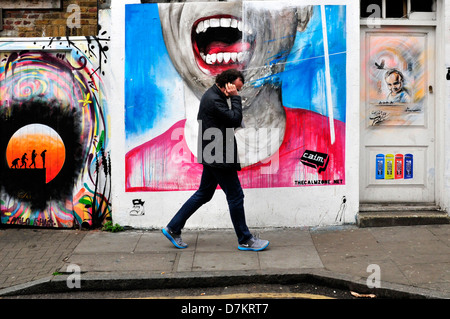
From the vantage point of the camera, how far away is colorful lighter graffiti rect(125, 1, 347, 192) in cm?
700

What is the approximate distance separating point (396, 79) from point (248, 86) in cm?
200

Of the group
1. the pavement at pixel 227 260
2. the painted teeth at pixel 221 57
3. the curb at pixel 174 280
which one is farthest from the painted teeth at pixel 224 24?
the curb at pixel 174 280

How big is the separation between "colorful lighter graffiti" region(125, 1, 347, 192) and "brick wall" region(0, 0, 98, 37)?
57 cm

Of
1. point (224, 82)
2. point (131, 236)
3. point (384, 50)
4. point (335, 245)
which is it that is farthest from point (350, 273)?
point (384, 50)

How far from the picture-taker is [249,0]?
7.00 metres

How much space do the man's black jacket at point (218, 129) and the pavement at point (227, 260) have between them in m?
1.07

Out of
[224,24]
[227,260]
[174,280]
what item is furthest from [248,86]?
[174,280]

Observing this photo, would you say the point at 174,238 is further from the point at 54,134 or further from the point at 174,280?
the point at 54,134

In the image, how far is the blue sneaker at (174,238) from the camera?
20.3ft

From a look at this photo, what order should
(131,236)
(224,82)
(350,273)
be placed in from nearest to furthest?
1. (350,273)
2. (224,82)
3. (131,236)

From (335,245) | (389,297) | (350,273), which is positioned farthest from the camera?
(335,245)

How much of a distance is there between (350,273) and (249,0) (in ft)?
12.1

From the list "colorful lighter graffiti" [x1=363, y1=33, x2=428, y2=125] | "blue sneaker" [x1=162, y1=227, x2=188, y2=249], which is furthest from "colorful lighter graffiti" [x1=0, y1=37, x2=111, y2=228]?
"colorful lighter graffiti" [x1=363, y1=33, x2=428, y2=125]

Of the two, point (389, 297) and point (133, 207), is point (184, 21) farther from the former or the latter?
point (389, 297)
